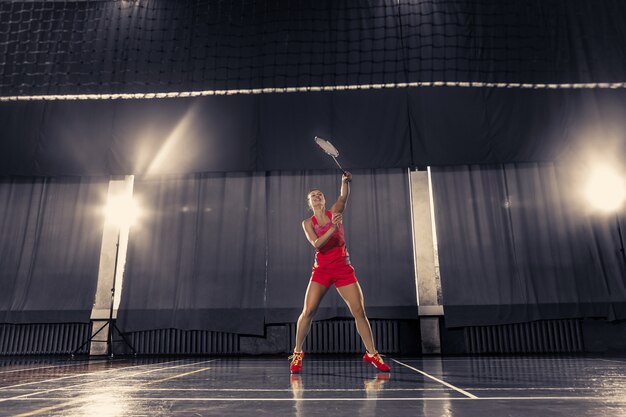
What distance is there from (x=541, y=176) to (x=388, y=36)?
325 cm

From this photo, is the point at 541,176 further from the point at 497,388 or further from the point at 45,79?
the point at 45,79

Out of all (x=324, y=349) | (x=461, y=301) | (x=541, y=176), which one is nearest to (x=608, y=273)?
(x=541, y=176)

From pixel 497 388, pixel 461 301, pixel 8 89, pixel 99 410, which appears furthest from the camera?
pixel 8 89

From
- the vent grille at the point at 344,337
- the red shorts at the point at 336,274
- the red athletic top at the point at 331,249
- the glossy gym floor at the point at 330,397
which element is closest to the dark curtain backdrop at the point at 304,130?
the vent grille at the point at 344,337

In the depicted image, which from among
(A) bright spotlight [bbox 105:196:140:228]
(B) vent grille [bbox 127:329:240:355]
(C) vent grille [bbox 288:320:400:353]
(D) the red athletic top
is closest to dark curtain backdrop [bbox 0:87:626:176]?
(A) bright spotlight [bbox 105:196:140:228]

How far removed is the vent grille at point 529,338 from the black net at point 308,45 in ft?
11.9

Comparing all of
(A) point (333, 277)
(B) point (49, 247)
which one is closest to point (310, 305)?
(A) point (333, 277)

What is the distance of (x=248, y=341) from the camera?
666 cm

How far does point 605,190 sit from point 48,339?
8.76m

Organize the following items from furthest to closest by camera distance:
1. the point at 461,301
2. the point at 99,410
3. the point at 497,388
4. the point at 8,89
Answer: the point at 8,89, the point at 461,301, the point at 497,388, the point at 99,410

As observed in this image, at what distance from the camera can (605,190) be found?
6.61 metres

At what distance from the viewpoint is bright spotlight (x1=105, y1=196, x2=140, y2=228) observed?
7.24 meters

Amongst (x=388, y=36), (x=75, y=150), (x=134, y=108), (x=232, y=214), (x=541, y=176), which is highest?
(x=388, y=36)

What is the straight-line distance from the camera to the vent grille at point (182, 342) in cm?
671
